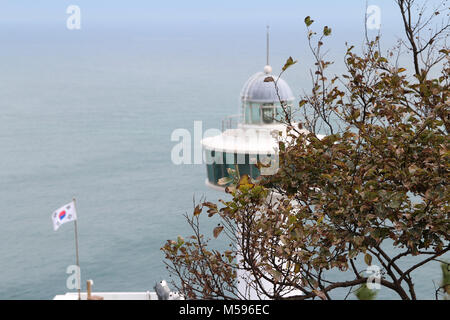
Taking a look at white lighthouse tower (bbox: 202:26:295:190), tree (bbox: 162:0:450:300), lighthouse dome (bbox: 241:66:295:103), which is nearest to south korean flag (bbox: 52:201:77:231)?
white lighthouse tower (bbox: 202:26:295:190)

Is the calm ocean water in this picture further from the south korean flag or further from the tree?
the tree

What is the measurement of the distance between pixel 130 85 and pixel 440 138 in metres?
151

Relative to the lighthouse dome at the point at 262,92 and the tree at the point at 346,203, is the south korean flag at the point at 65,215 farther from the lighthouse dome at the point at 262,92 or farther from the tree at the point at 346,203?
the tree at the point at 346,203

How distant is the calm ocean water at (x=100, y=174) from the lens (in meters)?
63.1

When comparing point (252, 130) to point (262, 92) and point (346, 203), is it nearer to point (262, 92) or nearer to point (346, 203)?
point (262, 92)

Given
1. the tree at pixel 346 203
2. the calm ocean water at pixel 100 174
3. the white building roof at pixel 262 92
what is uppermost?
the calm ocean water at pixel 100 174

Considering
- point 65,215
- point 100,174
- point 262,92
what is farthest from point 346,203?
point 100,174

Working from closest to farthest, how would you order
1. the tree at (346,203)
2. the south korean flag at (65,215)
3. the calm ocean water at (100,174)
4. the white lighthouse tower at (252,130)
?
the tree at (346,203), the white lighthouse tower at (252,130), the south korean flag at (65,215), the calm ocean water at (100,174)

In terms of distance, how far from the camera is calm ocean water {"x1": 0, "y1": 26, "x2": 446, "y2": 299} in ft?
207

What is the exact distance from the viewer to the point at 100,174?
90000 millimetres

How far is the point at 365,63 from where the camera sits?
7.29m

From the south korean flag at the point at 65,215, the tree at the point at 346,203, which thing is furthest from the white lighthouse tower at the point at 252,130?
the tree at the point at 346,203

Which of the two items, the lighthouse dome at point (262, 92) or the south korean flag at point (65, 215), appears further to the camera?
the south korean flag at point (65, 215)

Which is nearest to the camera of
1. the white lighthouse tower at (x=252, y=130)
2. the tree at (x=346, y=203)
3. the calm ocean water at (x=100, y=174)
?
the tree at (x=346, y=203)
